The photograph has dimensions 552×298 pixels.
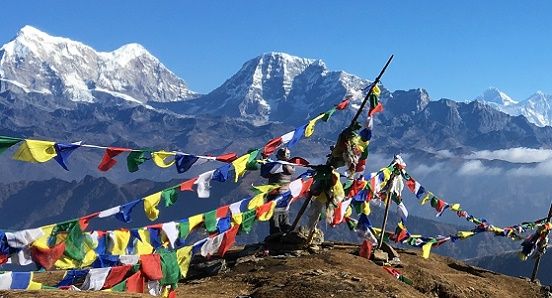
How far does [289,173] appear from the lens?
23578 millimetres

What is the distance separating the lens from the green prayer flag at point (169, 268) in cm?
1438

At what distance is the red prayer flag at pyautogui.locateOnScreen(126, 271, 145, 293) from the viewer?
46.5 ft

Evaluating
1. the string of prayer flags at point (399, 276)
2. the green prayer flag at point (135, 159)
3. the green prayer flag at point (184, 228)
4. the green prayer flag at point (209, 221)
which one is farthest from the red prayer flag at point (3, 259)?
the string of prayer flags at point (399, 276)

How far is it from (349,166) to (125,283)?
9484mm

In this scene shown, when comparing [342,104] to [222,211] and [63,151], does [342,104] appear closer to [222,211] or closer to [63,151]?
[222,211]

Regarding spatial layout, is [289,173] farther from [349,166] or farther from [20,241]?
[20,241]

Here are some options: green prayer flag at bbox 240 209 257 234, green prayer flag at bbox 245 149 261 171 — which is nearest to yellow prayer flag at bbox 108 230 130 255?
green prayer flag at bbox 240 209 257 234

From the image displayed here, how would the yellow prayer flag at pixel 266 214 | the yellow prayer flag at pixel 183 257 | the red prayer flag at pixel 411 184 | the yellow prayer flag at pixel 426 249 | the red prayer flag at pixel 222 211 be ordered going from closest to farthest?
the yellow prayer flag at pixel 183 257
the red prayer flag at pixel 222 211
the yellow prayer flag at pixel 266 214
the yellow prayer flag at pixel 426 249
the red prayer flag at pixel 411 184

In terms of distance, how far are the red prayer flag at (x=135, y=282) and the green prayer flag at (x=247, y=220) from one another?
3750 millimetres

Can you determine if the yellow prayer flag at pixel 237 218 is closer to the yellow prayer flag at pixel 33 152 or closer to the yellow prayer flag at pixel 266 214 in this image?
the yellow prayer flag at pixel 266 214

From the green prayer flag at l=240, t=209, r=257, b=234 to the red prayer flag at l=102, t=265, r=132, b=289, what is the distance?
3741 millimetres

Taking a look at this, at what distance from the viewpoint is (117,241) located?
15.6 m

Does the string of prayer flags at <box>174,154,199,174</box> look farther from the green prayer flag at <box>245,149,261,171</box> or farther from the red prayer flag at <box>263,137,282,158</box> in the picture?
the red prayer flag at <box>263,137,282,158</box>

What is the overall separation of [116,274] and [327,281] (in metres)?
5.85
